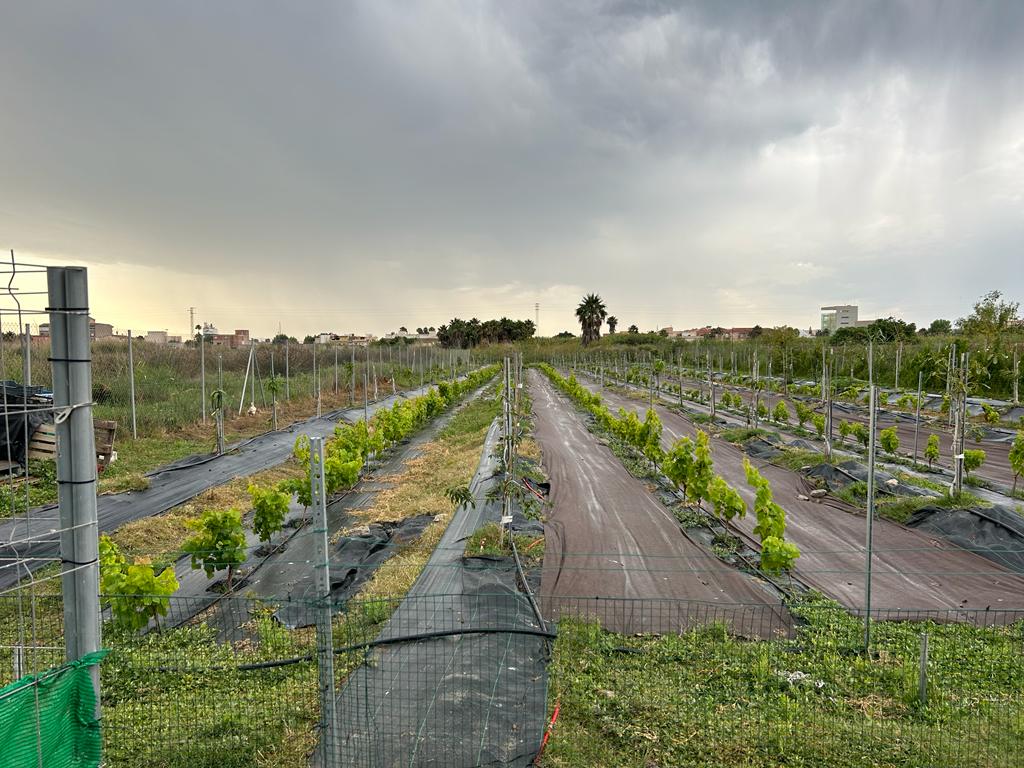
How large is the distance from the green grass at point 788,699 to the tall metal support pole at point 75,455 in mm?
3379

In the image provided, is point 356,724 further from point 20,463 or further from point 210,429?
point 210,429

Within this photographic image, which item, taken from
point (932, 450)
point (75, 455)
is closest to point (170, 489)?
point (75, 455)

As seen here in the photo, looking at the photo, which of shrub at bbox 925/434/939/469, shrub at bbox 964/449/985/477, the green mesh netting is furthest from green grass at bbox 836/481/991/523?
the green mesh netting

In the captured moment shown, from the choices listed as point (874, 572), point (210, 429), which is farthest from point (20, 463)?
point (874, 572)

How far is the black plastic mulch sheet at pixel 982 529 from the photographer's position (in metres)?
9.80

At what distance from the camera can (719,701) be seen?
18.2 feet

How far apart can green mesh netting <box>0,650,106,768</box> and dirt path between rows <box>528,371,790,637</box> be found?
4.74m

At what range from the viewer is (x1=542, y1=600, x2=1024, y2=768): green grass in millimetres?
4750

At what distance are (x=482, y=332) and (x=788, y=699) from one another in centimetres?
10124

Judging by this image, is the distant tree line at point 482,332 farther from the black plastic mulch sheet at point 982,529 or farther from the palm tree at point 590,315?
the black plastic mulch sheet at point 982,529

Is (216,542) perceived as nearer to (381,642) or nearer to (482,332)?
(381,642)

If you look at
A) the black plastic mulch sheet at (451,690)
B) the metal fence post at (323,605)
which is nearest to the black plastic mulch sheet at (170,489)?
the black plastic mulch sheet at (451,690)

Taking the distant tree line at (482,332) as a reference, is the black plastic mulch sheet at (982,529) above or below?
below

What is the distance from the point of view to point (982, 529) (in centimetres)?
1070
